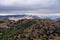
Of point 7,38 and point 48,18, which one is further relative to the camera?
point 48,18

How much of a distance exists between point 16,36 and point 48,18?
137ft

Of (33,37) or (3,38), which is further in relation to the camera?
(3,38)

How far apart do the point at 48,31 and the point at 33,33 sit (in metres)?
5.38

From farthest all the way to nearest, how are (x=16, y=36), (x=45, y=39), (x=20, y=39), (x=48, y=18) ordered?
(x=48, y=18) < (x=16, y=36) < (x=20, y=39) < (x=45, y=39)

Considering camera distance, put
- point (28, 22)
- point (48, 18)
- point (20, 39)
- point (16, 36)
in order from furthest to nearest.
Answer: point (48, 18) → point (28, 22) → point (16, 36) → point (20, 39)

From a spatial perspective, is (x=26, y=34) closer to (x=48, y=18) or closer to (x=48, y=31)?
(x=48, y=31)

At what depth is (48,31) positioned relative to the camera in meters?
73.9

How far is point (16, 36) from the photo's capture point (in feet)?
237

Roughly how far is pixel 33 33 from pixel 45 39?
1059 centimetres

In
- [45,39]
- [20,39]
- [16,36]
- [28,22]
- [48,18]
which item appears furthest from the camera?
[48,18]

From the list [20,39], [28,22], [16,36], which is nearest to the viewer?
[20,39]

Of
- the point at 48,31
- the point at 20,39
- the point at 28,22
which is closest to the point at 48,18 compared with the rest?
the point at 28,22

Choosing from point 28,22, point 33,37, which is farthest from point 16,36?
point 28,22

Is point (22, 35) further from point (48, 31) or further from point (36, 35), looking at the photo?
point (48, 31)
